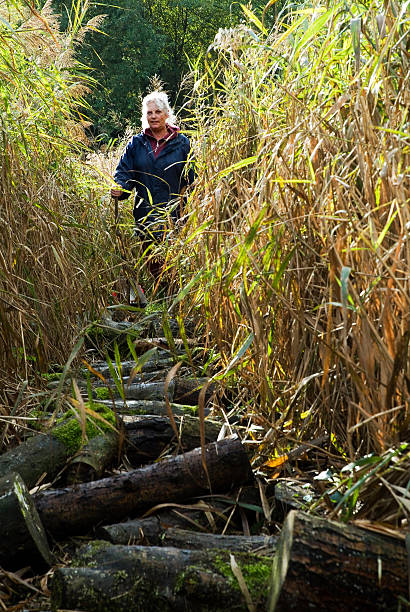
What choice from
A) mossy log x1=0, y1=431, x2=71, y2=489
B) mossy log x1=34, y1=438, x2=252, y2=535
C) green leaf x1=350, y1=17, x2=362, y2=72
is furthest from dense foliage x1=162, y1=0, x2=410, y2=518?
mossy log x1=0, y1=431, x2=71, y2=489

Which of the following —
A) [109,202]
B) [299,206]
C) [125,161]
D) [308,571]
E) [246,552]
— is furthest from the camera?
[125,161]

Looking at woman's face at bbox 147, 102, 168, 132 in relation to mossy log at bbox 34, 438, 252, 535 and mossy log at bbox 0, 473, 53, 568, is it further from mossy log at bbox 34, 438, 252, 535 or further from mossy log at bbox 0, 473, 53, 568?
mossy log at bbox 0, 473, 53, 568

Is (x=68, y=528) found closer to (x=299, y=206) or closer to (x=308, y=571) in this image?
(x=308, y=571)

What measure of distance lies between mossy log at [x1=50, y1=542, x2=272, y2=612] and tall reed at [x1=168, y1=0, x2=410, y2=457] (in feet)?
1.40

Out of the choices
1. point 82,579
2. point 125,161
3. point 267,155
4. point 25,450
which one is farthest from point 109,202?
point 82,579

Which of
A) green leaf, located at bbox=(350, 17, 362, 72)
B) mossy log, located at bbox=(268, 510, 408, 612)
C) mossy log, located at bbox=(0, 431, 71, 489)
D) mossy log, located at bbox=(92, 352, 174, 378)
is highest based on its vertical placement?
green leaf, located at bbox=(350, 17, 362, 72)

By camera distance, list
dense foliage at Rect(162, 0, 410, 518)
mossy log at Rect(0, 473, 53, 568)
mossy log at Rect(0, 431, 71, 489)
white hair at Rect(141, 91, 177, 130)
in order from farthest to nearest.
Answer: white hair at Rect(141, 91, 177, 130) < mossy log at Rect(0, 431, 71, 489) < mossy log at Rect(0, 473, 53, 568) < dense foliage at Rect(162, 0, 410, 518)

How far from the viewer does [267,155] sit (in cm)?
263

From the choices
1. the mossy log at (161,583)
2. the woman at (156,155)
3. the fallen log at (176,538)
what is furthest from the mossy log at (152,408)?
the woman at (156,155)

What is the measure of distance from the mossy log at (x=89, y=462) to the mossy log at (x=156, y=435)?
0.10 m

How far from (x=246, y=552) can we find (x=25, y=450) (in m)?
0.92

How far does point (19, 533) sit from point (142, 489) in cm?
37

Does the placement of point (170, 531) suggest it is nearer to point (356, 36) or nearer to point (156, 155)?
point (356, 36)

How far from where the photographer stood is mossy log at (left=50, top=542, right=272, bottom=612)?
1.61 m
